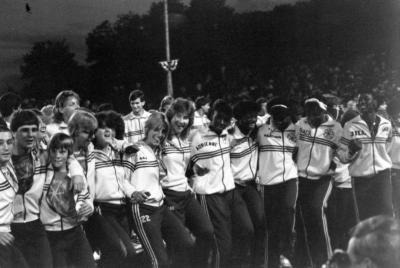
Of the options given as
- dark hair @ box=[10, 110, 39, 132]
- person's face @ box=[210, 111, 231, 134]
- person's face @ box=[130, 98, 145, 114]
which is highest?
dark hair @ box=[10, 110, 39, 132]

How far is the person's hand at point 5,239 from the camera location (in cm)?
458

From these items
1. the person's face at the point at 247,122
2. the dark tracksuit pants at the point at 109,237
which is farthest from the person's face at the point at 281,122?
the dark tracksuit pants at the point at 109,237

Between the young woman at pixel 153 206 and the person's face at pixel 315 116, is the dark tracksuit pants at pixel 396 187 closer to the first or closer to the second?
the person's face at pixel 315 116

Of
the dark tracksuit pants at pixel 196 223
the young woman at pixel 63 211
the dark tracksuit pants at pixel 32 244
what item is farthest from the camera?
the dark tracksuit pants at pixel 196 223

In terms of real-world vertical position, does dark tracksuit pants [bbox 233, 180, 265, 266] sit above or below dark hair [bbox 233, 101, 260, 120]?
below

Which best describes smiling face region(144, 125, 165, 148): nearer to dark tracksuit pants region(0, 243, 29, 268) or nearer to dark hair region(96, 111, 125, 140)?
dark hair region(96, 111, 125, 140)

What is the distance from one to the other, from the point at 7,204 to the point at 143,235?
4.77 feet

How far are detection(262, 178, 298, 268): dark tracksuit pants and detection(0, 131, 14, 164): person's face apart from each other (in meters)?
3.04

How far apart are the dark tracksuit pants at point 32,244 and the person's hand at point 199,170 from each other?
Answer: 2.04 meters

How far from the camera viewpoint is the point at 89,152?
220 inches

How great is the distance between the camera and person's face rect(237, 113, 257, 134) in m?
6.74

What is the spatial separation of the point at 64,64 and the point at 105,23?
3.28m

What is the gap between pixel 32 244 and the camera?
4848 millimetres

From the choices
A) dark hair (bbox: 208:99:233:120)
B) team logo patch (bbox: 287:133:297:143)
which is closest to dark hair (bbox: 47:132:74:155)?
dark hair (bbox: 208:99:233:120)
